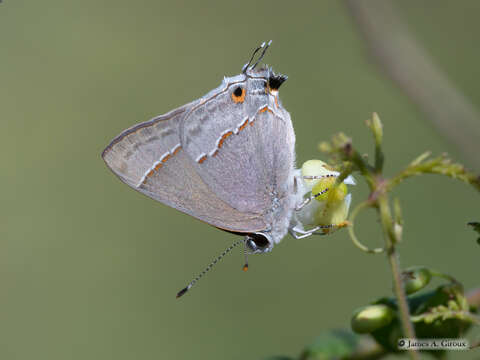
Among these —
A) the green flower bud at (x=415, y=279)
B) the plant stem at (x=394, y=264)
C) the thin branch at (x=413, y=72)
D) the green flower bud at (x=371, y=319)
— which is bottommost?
the green flower bud at (x=371, y=319)

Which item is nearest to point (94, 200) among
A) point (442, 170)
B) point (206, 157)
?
point (206, 157)

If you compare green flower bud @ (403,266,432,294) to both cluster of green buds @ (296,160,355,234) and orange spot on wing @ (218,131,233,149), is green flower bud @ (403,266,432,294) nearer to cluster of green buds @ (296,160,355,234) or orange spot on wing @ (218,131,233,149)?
cluster of green buds @ (296,160,355,234)

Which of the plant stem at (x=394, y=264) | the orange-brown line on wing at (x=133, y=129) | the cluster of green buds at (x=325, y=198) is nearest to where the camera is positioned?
the plant stem at (x=394, y=264)

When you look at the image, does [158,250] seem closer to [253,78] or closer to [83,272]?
[83,272]

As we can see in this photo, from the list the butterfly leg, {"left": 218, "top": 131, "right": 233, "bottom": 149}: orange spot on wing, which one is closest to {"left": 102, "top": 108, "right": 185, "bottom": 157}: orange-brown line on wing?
{"left": 218, "top": 131, "right": 233, "bottom": 149}: orange spot on wing

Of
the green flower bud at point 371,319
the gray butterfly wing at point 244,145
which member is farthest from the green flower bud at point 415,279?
the gray butterfly wing at point 244,145

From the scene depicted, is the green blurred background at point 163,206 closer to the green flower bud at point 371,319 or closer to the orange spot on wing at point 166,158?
the orange spot on wing at point 166,158

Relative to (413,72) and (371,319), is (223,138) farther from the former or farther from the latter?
(371,319)

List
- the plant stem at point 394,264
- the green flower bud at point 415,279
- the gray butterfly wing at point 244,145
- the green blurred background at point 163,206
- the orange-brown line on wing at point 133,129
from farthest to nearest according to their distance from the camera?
the green blurred background at point 163,206
the gray butterfly wing at point 244,145
the orange-brown line on wing at point 133,129
the green flower bud at point 415,279
the plant stem at point 394,264
